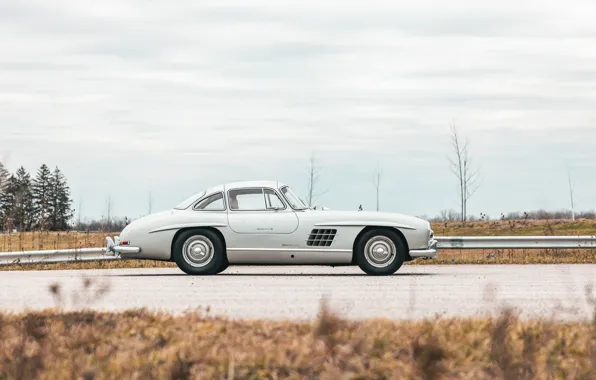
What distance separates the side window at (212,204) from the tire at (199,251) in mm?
445

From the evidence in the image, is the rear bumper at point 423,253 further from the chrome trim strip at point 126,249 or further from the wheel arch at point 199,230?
the chrome trim strip at point 126,249

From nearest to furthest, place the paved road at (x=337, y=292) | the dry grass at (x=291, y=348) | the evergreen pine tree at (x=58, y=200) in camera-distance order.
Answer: the dry grass at (x=291, y=348)
the paved road at (x=337, y=292)
the evergreen pine tree at (x=58, y=200)

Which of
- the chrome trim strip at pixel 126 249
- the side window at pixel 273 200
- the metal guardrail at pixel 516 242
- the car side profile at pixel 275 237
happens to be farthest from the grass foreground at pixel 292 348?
the metal guardrail at pixel 516 242

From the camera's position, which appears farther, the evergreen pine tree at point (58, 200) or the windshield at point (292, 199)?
the evergreen pine tree at point (58, 200)

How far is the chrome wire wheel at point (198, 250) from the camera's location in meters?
A: 14.6

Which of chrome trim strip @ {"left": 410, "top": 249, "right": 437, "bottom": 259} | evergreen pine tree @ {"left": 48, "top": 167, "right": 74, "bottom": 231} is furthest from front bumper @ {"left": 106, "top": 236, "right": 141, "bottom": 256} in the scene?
evergreen pine tree @ {"left": 48, "top": 167, "right": 74, "bottom": 231}

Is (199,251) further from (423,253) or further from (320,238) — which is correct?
(423,253)

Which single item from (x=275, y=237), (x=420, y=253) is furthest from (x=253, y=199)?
(x=420, y=253)

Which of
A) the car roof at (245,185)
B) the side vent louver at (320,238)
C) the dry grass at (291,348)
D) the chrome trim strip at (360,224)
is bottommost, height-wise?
the dry grass at (291,348)

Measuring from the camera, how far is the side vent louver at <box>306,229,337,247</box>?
1446 cm

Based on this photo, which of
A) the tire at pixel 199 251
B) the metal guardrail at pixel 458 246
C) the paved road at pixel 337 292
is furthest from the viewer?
the metal guardrail at pixel 458 246

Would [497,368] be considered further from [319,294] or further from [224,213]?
[224,213]

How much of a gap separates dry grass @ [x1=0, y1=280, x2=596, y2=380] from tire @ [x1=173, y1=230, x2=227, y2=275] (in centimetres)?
717

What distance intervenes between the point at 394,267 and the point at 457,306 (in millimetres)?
5204
